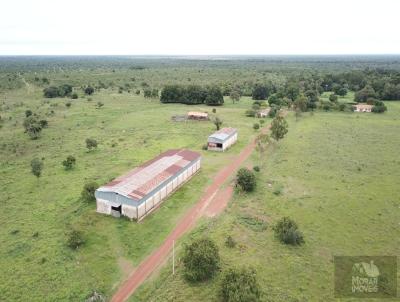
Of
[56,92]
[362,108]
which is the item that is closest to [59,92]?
[56,92]

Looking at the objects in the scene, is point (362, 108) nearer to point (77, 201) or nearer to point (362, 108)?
point (362, 108)

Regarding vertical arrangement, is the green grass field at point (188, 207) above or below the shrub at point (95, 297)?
below

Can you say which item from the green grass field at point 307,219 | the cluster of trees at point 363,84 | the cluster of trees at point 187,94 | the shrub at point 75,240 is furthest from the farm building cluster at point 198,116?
the cluster of trees at point 363,84

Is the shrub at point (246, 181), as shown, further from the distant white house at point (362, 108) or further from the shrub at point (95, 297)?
→ the distant white house at point (362, 108)

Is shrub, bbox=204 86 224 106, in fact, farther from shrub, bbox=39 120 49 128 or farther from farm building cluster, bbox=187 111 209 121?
shrub, bbox=39 120 49 128

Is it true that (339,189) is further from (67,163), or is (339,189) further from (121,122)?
(121,122)

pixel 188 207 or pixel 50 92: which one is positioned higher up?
pixel 50 92

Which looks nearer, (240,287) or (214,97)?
(240,287)
